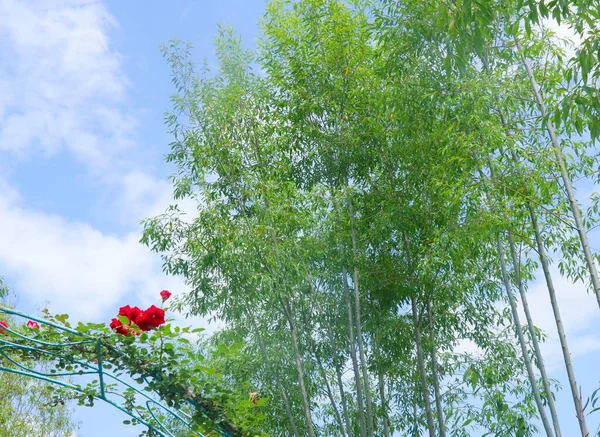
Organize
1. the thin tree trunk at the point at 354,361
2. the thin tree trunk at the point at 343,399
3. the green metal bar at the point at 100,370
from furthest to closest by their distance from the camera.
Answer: the thin tree trunk at the point at 343,399
the thin tree trunk at the point at 354,361
the green metal bar at the point at 100,370

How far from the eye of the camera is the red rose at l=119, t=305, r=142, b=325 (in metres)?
2.99

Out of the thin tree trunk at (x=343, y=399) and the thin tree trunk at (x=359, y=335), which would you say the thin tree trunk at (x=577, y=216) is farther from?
the thin tree trunk at (x=343, y=399)

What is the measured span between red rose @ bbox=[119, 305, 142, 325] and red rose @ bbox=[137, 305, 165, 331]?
0.08 feet

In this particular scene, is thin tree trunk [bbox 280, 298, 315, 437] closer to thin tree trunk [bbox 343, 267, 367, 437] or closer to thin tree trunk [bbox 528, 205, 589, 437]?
thin tree trunk [bbox 343, 267, 367, 437]

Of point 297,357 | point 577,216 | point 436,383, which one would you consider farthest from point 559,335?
point 297,357

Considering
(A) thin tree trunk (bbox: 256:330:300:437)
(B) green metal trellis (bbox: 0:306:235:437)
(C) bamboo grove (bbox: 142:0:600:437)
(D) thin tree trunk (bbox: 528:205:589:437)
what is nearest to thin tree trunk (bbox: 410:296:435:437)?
(C) bamboo grove (bbox: 142:0:600:437)

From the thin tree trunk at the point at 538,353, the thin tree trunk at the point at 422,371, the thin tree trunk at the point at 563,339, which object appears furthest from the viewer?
the thin tree trunk at the point at 422,371

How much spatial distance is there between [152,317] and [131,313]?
108mm

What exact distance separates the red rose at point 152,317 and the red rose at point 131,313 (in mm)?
26

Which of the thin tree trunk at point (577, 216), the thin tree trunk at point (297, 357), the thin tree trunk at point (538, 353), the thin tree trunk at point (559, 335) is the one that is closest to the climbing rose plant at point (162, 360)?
the thin tree trunk at point (559, 335)

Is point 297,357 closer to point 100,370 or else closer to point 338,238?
point 338,238

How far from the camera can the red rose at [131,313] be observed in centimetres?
299

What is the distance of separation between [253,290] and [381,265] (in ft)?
4.29

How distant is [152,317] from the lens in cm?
296
